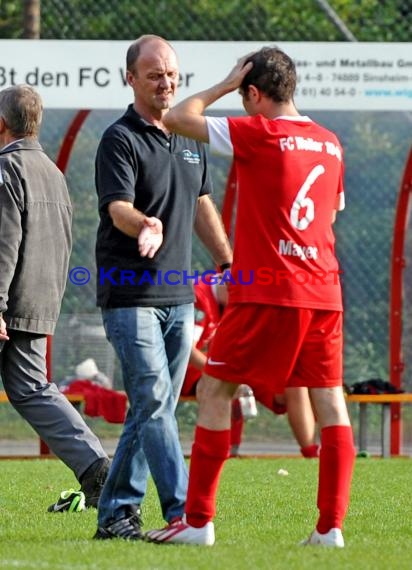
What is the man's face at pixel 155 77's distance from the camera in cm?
602

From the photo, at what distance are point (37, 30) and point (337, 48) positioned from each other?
487 centimetres

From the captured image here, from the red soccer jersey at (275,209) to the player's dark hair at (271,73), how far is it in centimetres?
11

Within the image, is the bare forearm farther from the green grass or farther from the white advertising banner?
the white advertising banner

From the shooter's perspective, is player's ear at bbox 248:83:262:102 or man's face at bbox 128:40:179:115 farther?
man's face at bbox 128:40:179:115

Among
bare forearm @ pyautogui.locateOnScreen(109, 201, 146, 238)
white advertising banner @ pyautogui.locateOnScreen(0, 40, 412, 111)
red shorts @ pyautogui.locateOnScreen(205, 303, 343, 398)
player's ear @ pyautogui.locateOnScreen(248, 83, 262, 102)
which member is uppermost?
white advertising banner @ pyautogui.locateOnScreen(0, 40, 412, 111)

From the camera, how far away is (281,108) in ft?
18.7

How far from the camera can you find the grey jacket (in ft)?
22.4

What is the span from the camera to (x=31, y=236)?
702 cm

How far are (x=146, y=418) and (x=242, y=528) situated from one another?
3.11 ft

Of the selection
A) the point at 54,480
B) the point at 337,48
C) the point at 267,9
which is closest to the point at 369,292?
the point at 337,48

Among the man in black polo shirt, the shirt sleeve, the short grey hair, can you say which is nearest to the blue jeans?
the man in black polo shirt

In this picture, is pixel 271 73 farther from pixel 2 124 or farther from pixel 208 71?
pixel 208 71

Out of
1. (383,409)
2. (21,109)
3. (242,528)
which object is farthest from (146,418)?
(383,409)

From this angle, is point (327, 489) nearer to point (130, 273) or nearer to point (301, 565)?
point (301, 565)
